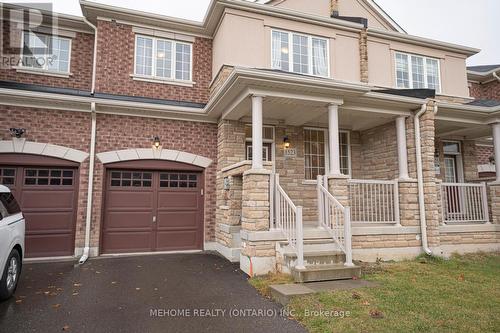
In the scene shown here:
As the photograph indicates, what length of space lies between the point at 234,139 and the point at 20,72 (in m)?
5.67

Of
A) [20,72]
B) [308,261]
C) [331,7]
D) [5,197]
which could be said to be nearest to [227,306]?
[308,261]

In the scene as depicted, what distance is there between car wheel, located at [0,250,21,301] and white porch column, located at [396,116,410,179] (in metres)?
7.66

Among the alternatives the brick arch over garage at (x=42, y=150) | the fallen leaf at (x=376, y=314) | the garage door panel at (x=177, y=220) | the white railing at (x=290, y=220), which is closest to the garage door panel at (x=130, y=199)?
the garage door panel at (x=177, y=220)

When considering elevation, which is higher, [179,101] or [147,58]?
[147,58]

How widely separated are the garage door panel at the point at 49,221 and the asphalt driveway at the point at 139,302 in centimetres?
104

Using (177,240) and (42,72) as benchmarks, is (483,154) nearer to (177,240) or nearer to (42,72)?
(177,240)

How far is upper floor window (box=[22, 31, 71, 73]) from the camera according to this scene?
7.97 m

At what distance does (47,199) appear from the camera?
23.6 feet

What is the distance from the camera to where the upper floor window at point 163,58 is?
323 inches

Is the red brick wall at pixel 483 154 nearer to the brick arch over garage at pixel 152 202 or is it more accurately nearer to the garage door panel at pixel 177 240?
the brick arch over garage at pixel 152 202

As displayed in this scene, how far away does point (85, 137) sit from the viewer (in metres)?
7.39

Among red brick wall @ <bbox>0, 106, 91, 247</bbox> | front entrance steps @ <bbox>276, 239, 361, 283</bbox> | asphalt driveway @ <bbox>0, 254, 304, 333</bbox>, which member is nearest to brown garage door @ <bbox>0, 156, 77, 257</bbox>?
red brick wall @ <bbox>0, 106, 91, 247</bbox>

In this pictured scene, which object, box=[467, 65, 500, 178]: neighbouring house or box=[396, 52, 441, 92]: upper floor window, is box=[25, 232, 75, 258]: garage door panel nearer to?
box=[396, 52, 441, 92]: upper floor window

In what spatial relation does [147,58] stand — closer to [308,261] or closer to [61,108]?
[61,108]
